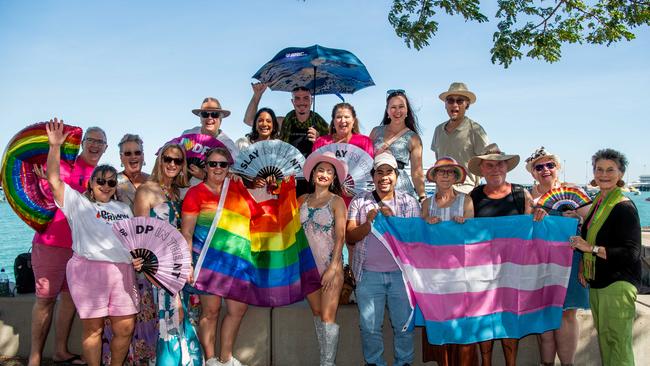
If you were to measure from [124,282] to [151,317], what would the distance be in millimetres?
659

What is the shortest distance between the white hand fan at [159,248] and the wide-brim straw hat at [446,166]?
7.64 ft

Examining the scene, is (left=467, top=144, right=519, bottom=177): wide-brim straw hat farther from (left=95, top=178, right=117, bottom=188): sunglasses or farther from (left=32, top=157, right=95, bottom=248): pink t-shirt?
(left=32, top=157, right=95, bottom=248): pink t-shirt

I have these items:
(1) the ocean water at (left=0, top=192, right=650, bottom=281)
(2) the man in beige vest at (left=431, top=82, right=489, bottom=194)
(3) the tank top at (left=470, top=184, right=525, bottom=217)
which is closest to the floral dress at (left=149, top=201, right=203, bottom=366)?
(3) the tank top at (left=470, top=184, right=525, bottom=217)

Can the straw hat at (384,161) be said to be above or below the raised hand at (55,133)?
below

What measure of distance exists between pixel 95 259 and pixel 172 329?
0.94 metres

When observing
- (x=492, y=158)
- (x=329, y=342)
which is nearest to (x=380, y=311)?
(x=329, y=342)

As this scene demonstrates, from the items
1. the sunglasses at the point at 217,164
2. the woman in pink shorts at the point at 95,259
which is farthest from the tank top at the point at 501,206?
the woman in pink shorts at the point at 95,259

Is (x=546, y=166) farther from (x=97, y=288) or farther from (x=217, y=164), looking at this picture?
(x=97, y=288)

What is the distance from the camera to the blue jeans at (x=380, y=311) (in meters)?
4.82

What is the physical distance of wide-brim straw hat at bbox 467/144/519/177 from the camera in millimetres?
Result: 4883

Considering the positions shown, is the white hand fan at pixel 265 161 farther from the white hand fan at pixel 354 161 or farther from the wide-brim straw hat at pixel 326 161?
the white hand fan at pixel 354 161

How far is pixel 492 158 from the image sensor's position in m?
4.88

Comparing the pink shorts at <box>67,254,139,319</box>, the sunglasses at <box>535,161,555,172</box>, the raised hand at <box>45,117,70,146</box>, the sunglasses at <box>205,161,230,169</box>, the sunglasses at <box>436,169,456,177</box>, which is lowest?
the pink shorts at <box>67,254,139,319</box>

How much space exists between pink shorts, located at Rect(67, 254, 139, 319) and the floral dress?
33 cm
